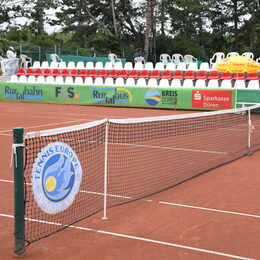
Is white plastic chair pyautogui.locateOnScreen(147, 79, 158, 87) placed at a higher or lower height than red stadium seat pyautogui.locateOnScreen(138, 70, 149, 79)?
lower

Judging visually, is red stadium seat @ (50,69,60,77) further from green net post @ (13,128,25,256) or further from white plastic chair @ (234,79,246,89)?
green net post @ (13,128,25,256)

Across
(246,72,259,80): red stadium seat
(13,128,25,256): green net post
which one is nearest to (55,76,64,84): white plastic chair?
(246,72,259,80): red stadium seat

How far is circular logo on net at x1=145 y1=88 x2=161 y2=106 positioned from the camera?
21.8 m

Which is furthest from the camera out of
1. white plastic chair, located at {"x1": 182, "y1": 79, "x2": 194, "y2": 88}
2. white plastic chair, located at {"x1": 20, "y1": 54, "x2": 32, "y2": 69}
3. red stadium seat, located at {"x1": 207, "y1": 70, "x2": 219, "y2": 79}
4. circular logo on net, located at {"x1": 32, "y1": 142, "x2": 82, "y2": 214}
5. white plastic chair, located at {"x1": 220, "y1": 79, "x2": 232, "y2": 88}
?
white plastic chair, located at {"x1": 20, "y1": 54, "x2": 32, "y2": 69}

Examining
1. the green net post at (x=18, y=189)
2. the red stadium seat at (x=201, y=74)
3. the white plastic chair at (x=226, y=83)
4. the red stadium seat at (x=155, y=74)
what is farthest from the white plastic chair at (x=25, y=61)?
the green net post at (x=18, y=189)

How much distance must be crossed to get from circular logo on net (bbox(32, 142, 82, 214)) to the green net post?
0.15 meters

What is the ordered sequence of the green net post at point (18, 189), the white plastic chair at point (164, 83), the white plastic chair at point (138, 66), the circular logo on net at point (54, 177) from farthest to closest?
the white plastic chair at point (138, 66)
the white plastic chair at point (164, 83)
the circular logo on net at point (54, 177)
the green net post at point (18, 189)

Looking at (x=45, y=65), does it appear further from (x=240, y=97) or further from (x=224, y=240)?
(x=224, y=240)

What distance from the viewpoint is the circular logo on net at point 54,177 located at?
193 inches

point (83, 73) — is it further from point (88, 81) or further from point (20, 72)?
point (20, 72)

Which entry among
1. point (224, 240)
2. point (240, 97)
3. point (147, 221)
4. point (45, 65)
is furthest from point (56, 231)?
point (45, 65)

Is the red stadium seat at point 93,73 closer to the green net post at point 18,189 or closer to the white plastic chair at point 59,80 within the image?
the white plastic chair at point 59,80

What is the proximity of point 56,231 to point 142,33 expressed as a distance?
2039 inches

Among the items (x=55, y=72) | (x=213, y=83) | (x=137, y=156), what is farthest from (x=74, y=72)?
(x=137, y=156)
